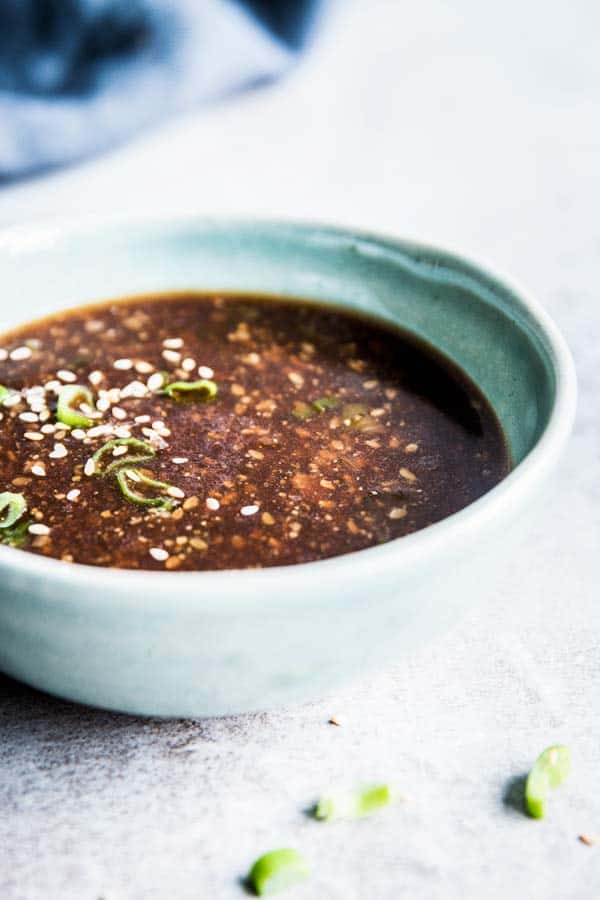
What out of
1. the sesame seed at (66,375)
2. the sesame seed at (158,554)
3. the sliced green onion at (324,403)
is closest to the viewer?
the sesame seed at (158,554)

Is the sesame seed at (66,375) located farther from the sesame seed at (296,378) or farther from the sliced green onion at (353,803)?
the sliced green onion at (353,803)

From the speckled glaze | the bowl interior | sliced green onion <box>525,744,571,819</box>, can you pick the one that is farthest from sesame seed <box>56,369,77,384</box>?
sliced green onion <box>525,744,571,819</box>

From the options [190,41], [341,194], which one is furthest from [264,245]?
[190,41]

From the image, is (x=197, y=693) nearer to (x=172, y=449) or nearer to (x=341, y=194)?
(x=172, y=449)

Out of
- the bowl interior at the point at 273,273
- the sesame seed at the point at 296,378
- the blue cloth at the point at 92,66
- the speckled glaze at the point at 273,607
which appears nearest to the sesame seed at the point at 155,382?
the sesame seed at the point at 296,378

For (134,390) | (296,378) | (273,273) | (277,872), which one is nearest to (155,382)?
(134,390)

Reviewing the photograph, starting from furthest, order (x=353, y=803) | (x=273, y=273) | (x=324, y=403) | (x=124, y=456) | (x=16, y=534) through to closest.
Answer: (x=273, y=273) < (x=324, y=403) < (x=124, y=456) < (x=16, y=534) < (x=353, y=803)

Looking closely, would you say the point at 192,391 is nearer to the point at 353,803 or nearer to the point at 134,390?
the point at 134,390
